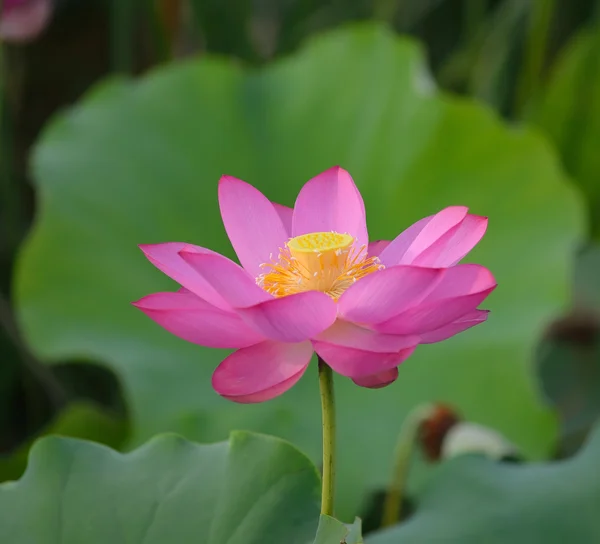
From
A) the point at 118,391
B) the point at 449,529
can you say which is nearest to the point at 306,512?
the point at 449,529

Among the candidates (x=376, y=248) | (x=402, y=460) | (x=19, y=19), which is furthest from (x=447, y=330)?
(x=19, y=19)

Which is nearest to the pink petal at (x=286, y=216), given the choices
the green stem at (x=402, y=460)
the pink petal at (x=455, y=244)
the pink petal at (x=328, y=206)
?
the pink petal at (x=328, y=206)

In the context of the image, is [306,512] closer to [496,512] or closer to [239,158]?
[496,512]

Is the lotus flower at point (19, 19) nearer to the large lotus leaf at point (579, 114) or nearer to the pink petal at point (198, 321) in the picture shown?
the large lotus leaf at point (579, 114)

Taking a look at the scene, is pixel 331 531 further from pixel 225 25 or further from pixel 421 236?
pixel 225 25

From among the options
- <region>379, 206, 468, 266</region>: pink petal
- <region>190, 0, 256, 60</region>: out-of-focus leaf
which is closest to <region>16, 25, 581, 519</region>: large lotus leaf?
<region>190, 0, 256, 60</region>: out-of-focus leaf

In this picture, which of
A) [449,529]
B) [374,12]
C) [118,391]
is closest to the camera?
[449,529]

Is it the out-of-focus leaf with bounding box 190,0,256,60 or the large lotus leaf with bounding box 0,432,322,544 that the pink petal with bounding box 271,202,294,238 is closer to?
the large lotus leaf with bounding box 0,432,322,544
